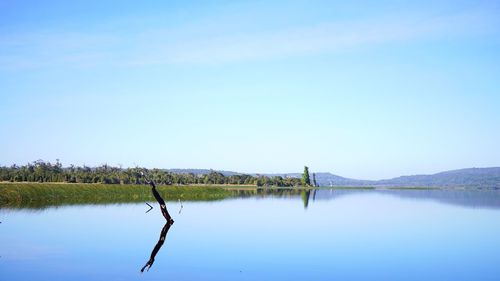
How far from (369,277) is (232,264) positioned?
780 centimetres

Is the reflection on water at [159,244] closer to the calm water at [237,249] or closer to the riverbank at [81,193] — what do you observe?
the calm water at [237,249]

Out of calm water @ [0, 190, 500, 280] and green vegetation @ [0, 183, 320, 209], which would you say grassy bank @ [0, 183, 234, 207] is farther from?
calm water @ [0, 190, 500, 280]

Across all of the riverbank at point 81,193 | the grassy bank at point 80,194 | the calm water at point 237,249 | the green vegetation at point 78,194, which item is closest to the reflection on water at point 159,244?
the calm water at point 237,249

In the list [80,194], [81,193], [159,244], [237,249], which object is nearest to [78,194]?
[80,194]

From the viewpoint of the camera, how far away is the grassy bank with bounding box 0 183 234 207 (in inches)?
2901

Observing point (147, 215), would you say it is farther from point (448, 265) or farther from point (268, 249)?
point (448, 265)

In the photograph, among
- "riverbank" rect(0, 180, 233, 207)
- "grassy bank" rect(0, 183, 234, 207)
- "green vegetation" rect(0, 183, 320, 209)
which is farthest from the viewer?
"riverbank" rect(0, 180, 233, 207)

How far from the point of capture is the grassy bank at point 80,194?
7369cm

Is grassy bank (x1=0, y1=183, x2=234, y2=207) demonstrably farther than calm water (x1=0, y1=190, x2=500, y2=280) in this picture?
Yes

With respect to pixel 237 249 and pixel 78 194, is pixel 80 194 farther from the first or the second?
pixel 237 249

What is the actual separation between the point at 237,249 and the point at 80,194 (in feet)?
190

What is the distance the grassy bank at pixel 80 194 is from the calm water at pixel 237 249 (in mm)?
14476

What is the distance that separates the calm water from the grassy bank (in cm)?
1448

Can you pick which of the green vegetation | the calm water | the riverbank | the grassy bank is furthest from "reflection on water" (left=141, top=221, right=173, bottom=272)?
the riverbank
